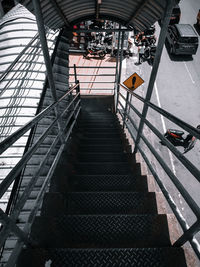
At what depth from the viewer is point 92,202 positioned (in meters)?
2.96

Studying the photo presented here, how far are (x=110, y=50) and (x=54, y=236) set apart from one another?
15.1 m

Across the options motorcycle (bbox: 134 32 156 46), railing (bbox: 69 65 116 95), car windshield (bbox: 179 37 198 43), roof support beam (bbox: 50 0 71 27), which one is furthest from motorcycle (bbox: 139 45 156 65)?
roof support beam (bbox: 50 0 71 27)

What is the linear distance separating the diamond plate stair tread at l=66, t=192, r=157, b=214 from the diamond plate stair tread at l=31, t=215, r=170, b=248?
0.92 ft

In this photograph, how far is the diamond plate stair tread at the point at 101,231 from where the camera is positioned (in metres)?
2.33

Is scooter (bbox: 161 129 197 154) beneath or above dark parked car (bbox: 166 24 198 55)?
beneath

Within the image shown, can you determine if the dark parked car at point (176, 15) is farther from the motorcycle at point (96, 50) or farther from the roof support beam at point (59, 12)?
the roof support beam at point (59, 12)

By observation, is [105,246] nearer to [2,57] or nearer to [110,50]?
→ [2,57]

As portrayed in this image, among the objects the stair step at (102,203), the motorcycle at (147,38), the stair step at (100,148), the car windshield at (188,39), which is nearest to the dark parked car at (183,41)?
the car windshield at (188,39)

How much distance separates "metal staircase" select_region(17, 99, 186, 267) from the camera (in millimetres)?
2107

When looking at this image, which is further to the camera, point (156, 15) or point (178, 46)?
point (178, 46)

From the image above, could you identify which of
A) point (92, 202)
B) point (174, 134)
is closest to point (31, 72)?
point (92, 202)

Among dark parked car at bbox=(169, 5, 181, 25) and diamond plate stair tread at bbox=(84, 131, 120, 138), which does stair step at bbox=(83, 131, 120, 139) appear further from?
dark parked car at bbox=(169, 5, 181, 25)

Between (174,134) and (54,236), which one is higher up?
(54,236)

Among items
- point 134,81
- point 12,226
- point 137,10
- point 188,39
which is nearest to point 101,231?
point 12,226
